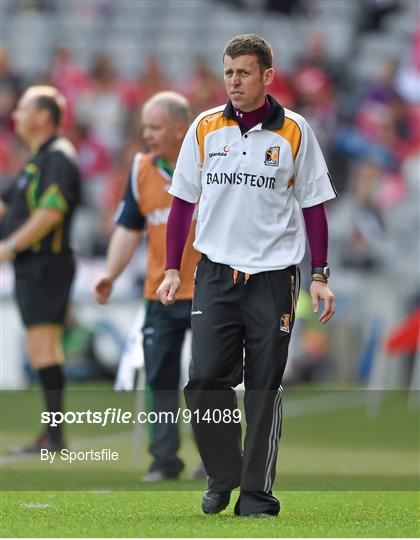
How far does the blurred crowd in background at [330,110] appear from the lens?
58.5 ft

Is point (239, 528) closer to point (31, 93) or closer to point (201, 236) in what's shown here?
point (201, 236)

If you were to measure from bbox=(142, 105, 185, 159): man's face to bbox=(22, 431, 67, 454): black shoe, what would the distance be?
5.94 ft

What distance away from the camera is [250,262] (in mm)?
6234

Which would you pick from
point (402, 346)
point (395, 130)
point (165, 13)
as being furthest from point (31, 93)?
point (165, 13)

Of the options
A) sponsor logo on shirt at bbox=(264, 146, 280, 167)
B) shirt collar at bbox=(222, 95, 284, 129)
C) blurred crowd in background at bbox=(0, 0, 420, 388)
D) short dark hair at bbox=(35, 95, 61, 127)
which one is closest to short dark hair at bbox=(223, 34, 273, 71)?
shirt collar at bbox=(222, 95, 284, 129)

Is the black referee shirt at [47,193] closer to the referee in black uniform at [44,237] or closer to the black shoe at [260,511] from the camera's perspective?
the referee in black uniform at [44,237]

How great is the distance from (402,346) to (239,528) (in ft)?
27.3

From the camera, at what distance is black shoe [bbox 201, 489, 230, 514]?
6.34m

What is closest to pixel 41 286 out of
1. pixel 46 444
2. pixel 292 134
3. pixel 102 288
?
pixel 46 444

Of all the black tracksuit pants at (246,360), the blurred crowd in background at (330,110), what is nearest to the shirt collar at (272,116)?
the black tracksuit pants at (246,360)

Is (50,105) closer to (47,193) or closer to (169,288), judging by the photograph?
(47,193)
